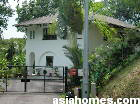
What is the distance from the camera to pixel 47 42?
34.7 metres

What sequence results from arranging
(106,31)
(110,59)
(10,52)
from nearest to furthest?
(110,59), (106,31), (10,52)

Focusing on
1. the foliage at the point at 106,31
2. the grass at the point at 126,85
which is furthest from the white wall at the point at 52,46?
the grass at the point at 126,85

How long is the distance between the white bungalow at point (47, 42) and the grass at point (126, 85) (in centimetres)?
1549

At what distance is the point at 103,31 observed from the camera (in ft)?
85.5

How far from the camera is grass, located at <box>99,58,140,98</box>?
13703mm

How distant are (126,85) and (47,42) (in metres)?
20.9

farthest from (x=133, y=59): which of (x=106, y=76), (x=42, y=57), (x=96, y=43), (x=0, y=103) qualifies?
(x=42, y=57)

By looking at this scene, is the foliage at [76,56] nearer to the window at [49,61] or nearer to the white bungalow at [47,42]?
the white bungalow at [47,42]

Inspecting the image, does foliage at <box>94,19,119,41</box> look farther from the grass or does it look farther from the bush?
the grass

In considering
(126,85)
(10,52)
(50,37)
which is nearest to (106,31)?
(50,37)

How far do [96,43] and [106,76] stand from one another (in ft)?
52.6

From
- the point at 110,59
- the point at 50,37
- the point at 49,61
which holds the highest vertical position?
the point at 50,37

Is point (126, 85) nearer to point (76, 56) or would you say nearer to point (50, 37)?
point (76, 56)

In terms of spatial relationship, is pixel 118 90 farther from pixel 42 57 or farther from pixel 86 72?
pixel 42 57
